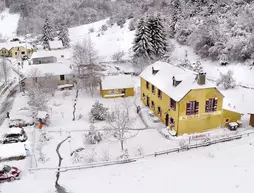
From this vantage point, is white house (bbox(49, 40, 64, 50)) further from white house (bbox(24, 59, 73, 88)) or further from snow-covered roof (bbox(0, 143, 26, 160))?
snow-covered roof (bbox(0, 143, 26, 160))

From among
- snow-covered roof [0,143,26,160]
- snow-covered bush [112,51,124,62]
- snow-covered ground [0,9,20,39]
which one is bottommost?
snow-covered roof [0,143,26,160]

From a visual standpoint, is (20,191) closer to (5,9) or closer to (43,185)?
(43,185)

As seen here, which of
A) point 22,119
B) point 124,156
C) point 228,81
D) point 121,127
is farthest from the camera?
point 228,81

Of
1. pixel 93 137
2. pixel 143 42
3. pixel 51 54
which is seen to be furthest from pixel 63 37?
pixel 93 137

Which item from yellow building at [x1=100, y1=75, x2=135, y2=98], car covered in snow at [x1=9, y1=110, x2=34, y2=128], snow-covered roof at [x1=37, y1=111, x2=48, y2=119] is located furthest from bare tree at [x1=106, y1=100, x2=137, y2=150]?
car covered in snow at [x1=9, y1=110, x2=34, y2=128]

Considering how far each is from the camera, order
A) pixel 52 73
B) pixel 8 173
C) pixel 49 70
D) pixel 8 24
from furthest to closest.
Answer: pixel 8 24, pixel 49 70, pixel 52 73, pixel 8 173

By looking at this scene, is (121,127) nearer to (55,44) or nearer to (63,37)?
(55,44)

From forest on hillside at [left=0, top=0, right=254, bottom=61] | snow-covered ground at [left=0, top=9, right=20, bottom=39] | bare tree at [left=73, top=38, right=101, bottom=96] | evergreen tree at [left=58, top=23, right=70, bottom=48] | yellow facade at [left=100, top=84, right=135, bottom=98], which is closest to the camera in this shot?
yellow facade at [left=100, top=84, right=135, bottom=98]

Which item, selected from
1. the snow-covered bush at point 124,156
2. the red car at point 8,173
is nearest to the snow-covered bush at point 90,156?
the snow-covered bush at point 124,156
